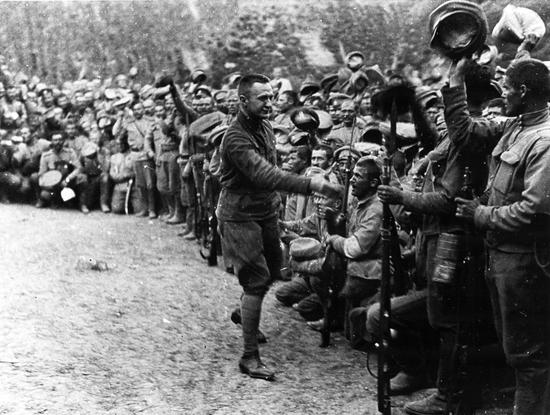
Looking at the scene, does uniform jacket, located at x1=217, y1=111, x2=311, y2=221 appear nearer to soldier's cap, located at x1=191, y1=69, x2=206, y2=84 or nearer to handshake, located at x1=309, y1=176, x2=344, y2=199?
handshake, located at x1=309, y1=176, x2=344, y2=199

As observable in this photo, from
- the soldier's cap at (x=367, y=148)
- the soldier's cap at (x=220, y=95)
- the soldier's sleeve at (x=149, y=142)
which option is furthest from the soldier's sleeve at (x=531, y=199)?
the soldier's sleeve at (x=149, y=142)

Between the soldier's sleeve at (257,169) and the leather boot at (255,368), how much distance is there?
139cm

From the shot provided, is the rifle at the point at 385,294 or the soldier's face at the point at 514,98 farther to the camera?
the rifle at the point at 385,294

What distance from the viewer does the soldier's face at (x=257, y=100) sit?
5.62m

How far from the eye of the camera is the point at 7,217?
1262 cm

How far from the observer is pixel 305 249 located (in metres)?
6.34

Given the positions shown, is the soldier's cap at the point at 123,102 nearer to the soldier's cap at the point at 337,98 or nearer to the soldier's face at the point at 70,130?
the soldier's face at the point at 70,130

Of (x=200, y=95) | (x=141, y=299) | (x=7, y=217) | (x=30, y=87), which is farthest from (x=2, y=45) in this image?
(x=141, y=299)

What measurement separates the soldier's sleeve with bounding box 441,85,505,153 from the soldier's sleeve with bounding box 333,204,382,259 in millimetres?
1365

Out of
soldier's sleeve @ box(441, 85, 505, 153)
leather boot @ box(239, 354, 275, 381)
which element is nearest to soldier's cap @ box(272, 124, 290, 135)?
leather boot @ box(239, 354, 275, 381)

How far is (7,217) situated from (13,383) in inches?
327

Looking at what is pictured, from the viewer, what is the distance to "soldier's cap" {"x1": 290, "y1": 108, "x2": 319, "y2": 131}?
27.4 ft

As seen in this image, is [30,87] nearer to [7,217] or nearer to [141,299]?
[7,217]

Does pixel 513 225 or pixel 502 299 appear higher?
pixel 513 225
